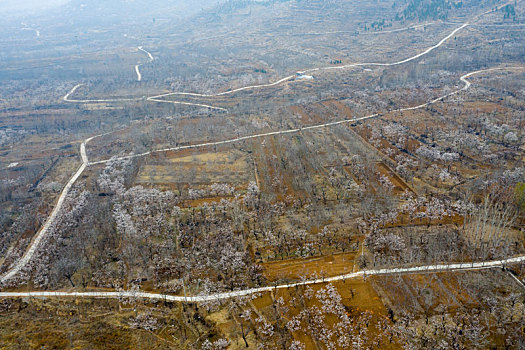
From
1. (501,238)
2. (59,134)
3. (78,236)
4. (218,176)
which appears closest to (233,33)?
(59,134)

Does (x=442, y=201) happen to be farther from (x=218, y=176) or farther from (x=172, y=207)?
(x=172, y=207)

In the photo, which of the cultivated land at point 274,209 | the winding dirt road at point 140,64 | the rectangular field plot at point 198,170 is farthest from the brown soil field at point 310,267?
the winding dirt road at point 140,64

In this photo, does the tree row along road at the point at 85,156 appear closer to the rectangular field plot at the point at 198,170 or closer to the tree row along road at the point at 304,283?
the rectangular field plot at the point at 198,170

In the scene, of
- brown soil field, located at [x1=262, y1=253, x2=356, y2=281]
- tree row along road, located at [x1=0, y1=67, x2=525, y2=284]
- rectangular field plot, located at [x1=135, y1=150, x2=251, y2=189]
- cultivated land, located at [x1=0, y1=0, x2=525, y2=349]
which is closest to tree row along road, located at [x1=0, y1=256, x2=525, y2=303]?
cultivated land, located at [x1=0, y1=0, x2=525, y2=349]

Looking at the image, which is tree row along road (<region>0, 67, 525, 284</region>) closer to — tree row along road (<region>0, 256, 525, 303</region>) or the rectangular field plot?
the rectangular field plot

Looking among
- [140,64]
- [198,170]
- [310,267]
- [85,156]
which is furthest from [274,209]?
[140,64]

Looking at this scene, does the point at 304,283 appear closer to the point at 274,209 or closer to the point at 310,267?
the point at 310,267

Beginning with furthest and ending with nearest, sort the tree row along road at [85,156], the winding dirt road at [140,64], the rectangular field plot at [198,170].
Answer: the winding dirt road at [140,64]
the rectangular field plot at [198,170]
the tree row along road at [85,156]

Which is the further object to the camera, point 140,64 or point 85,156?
point 140,64
